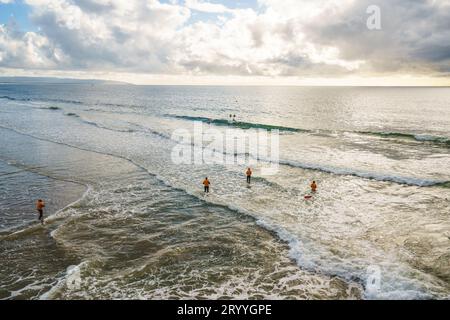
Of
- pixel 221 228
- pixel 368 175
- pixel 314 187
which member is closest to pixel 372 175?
pixel 368 175

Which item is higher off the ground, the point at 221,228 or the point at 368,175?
the point at 368,175

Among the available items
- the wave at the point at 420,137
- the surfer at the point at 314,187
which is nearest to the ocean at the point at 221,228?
the surfer at the point at 314,187

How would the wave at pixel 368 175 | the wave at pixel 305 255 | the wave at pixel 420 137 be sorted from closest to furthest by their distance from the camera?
the wave at pixel 305 255, the wave at pixel 368 175, the wave at pixel 420 137

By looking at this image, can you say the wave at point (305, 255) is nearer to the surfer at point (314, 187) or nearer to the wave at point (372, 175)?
the surfer at point (314, 187)

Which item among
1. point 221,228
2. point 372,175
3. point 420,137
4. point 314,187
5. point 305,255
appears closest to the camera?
point 305,255

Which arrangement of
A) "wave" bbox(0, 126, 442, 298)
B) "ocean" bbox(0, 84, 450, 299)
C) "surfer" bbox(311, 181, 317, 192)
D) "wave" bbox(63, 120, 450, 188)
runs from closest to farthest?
"ocean" bbox(0, 84, 450, 299)
"wave" bbox(0, 126, 442, 298)
"surfer" bbox(311, 181, 317, 192)
"wave" bbox(63, 120, 450, 188)

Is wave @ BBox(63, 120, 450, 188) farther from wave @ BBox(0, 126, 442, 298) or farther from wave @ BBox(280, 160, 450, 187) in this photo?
wave @ BBox(0, 126, 442, 298)

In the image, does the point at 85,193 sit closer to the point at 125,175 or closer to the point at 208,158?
the point at 125,175

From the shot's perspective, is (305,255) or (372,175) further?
(372,175)

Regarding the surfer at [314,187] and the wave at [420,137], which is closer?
the surfer at [314,187]

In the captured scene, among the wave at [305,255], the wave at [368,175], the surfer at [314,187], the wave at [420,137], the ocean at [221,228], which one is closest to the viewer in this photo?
the ocean at [221,228]

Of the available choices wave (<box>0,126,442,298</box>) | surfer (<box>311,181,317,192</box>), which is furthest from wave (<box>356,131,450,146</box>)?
wave (<box>0,126,442,298</box>)

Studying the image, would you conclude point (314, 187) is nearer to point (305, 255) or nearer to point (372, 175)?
point (372, 175)
